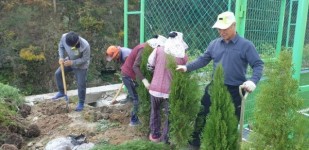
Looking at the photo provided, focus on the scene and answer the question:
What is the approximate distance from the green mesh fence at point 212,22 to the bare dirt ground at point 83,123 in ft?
5.03

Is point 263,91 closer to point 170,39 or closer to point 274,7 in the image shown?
point 170,39

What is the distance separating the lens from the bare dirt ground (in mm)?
4785

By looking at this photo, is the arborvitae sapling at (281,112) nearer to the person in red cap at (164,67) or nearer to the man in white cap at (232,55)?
the man in white cap at (232,55)

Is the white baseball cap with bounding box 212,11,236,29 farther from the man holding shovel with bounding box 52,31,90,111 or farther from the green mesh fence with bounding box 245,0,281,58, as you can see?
the man holding shovel with bounding box 52,31,90,111

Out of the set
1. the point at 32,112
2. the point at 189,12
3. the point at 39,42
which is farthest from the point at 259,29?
the point at 39,42

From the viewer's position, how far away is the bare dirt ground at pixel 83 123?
4.79m

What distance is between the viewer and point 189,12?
5602mm

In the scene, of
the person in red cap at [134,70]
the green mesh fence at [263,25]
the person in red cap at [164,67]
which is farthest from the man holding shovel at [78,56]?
the green mesh fence at [263,25]

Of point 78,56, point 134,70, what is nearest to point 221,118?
point 134,70

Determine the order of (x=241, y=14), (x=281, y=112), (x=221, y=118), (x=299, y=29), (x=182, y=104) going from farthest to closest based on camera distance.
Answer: (x=241, y=14), (x=299, y=29), (x=182, y=104), (x=221, y=118), (x=281, y=112)

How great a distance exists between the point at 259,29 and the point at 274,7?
52cm

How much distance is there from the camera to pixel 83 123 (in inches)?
211

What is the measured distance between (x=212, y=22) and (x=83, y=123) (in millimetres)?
2486

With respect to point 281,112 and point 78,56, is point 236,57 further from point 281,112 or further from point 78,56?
point 78,56
